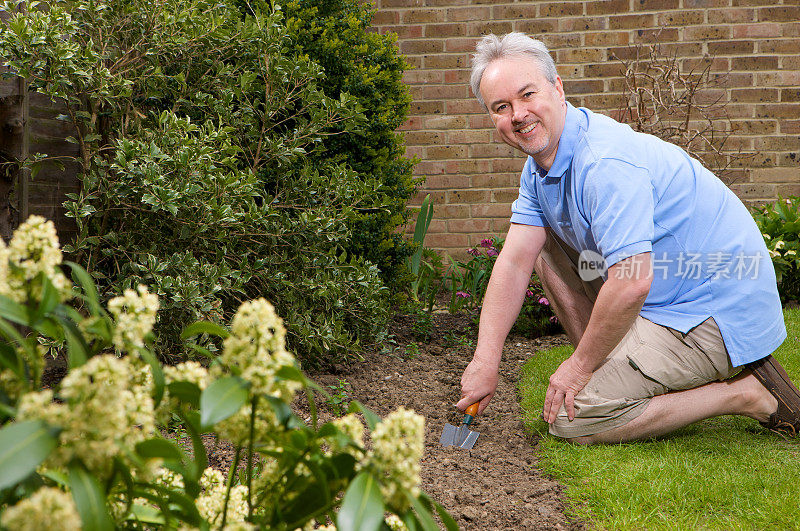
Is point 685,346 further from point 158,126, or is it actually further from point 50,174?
point 50,174

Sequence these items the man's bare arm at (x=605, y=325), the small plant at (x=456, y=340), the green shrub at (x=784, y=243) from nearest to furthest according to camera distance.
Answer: the man's bare arm at (x=605, y=325), the small plant at (x=456, y=340), the green shrub at (x=784, y=243)

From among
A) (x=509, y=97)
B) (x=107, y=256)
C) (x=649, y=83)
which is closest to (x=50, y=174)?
(x=107, y=256)

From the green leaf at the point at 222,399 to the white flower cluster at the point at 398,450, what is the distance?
16 cm

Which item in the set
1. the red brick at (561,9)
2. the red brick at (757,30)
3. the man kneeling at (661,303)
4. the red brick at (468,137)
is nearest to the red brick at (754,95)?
the red brick at (757,30)

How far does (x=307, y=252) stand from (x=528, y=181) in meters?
1.14

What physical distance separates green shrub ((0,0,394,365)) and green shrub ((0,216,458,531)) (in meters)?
1.67

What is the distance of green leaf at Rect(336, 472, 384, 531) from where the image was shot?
0.70m

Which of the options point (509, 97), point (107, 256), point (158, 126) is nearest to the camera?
point (509, 97)

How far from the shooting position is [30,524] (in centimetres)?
58

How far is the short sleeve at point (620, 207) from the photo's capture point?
2174 mm

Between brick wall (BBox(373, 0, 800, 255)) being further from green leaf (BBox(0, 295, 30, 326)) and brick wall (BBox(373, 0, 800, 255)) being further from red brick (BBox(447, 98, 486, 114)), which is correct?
green leaf (BBox(0, 295, 30, 326))

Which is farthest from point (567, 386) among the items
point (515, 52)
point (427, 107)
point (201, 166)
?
point (427, 107)

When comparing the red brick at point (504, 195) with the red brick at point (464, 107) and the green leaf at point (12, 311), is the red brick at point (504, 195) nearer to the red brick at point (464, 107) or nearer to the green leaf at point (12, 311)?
the red brick at point (464, 107)

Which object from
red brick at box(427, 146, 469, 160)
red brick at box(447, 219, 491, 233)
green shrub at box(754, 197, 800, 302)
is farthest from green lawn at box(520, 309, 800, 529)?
red brick at box(427, 146, 469, 160)
